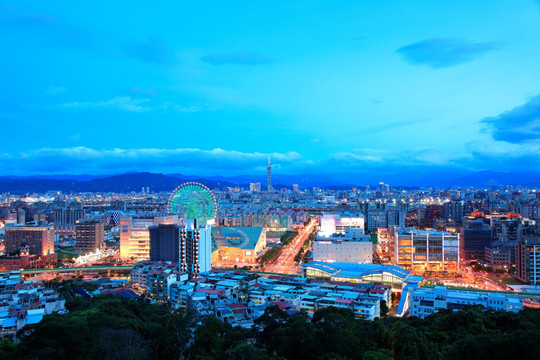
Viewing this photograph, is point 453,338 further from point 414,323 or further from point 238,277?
point 238,277

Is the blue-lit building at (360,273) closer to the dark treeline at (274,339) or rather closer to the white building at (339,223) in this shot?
the dark treeline at (274,339)

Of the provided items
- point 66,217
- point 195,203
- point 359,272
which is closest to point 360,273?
point 359,272

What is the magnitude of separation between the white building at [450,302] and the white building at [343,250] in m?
7.77

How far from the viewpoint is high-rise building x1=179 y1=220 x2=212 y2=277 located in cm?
1669

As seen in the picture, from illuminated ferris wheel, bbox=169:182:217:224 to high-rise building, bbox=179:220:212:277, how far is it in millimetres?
4475

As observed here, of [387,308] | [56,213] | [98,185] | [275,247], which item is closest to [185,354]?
[387,308]

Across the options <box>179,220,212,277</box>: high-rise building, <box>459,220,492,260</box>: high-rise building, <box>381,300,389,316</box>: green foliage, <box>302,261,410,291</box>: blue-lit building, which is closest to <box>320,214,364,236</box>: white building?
<box>459,220,492,260</box>: high-rise building

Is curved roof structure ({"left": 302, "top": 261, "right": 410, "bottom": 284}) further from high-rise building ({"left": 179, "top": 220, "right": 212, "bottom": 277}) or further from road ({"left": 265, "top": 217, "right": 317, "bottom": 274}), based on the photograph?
high-rise building ({"left": 179, "top": 220, "right": 212, "bottom": 277})

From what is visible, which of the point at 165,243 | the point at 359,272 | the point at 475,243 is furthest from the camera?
the point at 475,243

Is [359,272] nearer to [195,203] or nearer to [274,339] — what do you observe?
[195,203]

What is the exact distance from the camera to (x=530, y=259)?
670 inches

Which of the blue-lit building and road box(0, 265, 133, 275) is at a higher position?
the blue-lit building

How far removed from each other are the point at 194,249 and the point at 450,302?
901cm

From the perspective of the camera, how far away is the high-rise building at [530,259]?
16891 mm
